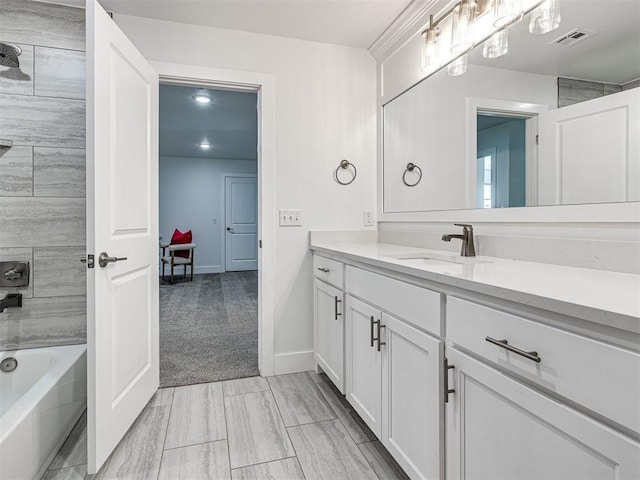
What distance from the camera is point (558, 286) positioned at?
33.6 inches

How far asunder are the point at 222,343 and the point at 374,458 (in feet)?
5.74

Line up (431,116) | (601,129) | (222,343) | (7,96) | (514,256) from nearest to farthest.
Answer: (601,129) → (514,256) → (7,96) → (431,116) → (222,343)

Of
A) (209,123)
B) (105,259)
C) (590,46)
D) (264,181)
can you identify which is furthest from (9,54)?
(209,123)

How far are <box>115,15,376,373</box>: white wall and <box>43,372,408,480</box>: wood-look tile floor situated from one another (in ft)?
1.45

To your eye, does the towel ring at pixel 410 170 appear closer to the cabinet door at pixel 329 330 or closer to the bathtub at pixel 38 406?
the cabinet door at pixel 329 330

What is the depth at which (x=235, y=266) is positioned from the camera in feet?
23.4

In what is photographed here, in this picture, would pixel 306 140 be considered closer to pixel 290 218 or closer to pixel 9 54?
pixel 290 218

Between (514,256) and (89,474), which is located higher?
(514,256)

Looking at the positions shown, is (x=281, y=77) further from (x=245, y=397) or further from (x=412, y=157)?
(x=245, y=397)

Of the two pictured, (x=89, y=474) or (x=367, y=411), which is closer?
(x=89, y=474)

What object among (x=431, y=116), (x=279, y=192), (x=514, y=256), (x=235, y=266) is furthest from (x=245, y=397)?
(x=235, y=266)

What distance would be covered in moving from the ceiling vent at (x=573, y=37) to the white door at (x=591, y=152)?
0.23 meters

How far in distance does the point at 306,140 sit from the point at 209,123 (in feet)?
8.77

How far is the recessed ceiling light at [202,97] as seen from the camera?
136 inches
